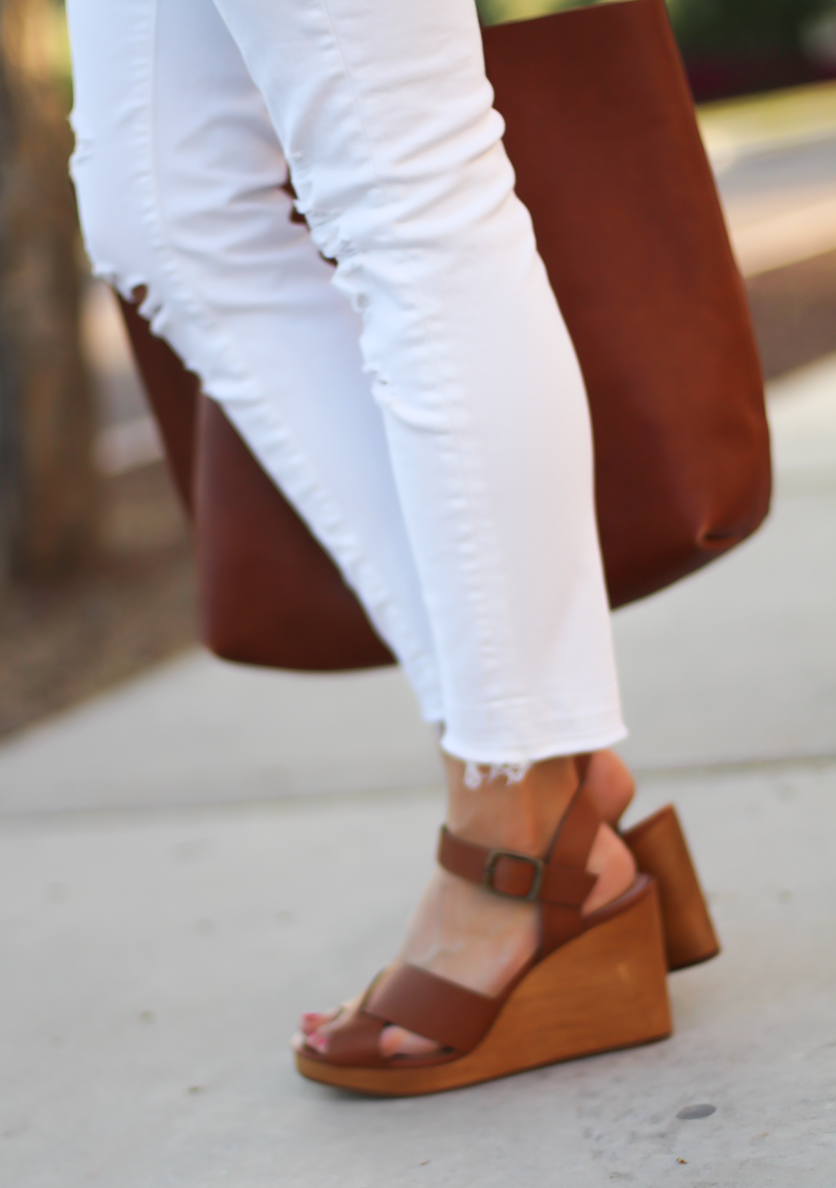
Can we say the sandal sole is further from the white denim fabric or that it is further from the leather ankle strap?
the white denim fabric

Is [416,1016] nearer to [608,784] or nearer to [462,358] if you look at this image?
[608,784]

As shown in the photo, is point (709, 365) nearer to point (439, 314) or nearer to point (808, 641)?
point (439, 314)

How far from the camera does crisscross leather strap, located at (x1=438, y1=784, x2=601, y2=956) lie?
106cm

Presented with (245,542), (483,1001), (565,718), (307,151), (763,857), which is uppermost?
(307,151)

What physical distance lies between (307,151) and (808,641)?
141cm

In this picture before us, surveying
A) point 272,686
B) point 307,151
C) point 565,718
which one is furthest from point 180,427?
point 272,686

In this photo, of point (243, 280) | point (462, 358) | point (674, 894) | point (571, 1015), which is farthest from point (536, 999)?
point (243, 280)

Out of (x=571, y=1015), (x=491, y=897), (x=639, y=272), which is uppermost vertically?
(x=639, y=272)

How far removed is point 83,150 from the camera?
1139 millimetres

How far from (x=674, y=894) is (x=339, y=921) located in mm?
448

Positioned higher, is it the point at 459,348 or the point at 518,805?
the point at 459,348

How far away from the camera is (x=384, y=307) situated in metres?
1.00

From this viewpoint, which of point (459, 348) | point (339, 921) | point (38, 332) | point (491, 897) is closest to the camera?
point (459, 348)

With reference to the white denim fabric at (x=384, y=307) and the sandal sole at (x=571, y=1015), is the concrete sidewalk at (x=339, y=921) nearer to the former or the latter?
the sandal sole at (x=571, y=1015)
